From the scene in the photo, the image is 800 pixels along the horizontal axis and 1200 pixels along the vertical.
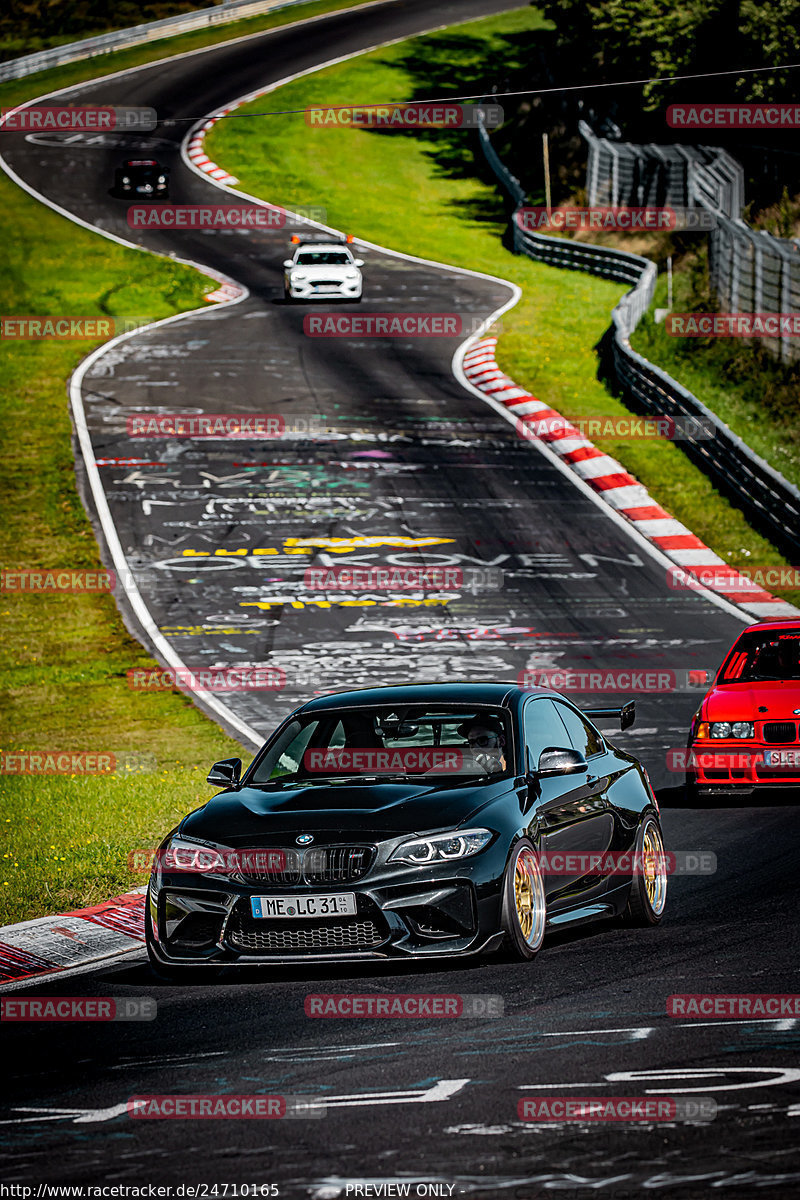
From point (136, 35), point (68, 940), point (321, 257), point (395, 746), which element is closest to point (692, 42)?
point (321, 257)

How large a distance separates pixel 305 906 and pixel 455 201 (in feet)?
178

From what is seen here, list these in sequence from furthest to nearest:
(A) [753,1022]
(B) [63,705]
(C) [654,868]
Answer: (B) [63,705] < (C) [654,868] < (A) [753,1022]

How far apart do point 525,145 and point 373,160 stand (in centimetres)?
621

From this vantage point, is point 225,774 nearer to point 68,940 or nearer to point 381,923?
point 68,940

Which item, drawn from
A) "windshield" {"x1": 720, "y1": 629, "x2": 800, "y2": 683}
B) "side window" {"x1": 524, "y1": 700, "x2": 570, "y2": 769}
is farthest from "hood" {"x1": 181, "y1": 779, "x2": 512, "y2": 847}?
"windshield" {"x1": 720, "y1": 629, "x2": 800, "y2": 683}

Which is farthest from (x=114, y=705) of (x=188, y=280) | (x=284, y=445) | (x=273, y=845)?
(x=188, y=280)

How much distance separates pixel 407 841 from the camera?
309 inches

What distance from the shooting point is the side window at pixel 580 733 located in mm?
9578

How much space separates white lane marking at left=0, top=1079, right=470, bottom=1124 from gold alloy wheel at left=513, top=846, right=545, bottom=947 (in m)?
2.02

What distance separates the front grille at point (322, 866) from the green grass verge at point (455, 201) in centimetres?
1713

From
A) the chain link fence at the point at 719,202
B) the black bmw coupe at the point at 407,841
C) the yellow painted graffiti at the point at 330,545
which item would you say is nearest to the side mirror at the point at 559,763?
the black bmw coupe at the point at 407,841

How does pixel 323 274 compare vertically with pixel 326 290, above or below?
above

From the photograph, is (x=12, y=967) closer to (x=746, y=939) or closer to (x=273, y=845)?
(x=273, y=845)

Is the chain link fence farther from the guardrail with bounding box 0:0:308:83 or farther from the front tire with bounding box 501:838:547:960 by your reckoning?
the guardrail with bounding box 0:0:308:83
